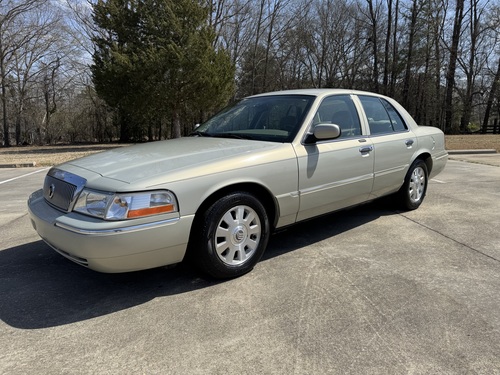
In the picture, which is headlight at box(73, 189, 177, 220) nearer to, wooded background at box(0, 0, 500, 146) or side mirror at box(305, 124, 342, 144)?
side mirror at box(305, 124, 342, 144)

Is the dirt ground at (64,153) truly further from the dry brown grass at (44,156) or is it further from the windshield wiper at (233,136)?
the windshield wiper at (233,136)

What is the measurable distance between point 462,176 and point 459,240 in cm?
489

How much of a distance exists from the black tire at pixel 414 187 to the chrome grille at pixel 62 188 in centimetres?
409

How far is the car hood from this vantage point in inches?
117

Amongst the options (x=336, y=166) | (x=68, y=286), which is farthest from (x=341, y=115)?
(x=68, y=286)

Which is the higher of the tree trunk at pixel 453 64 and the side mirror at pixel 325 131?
the tree trunk at pixel 453 64

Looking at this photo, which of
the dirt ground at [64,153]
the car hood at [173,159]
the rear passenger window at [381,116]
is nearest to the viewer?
the car hood at [173,159]

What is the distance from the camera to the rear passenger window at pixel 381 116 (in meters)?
4.66

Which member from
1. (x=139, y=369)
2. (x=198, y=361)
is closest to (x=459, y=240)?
(x=198, y=361)

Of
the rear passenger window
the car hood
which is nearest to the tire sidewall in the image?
the rear passenger window

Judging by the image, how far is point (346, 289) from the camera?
124 inches

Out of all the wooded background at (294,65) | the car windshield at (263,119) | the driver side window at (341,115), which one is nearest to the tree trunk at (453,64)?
the wooded background at (294,65)

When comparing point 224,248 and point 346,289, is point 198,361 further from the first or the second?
point 346,289

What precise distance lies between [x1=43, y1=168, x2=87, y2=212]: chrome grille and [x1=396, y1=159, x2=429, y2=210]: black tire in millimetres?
4094
